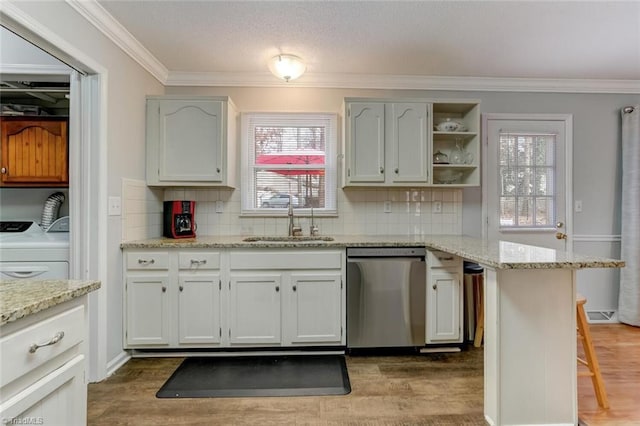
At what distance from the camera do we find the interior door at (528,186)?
331 cm

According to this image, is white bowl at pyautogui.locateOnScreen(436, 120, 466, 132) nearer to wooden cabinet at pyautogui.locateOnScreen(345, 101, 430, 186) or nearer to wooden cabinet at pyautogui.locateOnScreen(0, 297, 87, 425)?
wooden cabinet at pyautogui.locateOnScreen(345, 101, 430, 186)

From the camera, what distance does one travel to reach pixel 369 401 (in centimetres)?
203

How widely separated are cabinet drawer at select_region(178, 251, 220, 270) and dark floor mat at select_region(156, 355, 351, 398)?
0.70 m

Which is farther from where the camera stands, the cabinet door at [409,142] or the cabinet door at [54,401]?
the cabinet door at [409,142]

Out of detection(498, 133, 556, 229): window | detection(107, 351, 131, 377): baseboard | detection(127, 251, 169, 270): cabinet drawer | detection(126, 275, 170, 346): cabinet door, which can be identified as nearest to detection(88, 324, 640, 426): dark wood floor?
detection(107, 351, 131, 377): baseboard

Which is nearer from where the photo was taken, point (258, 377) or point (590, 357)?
point (590, 357)

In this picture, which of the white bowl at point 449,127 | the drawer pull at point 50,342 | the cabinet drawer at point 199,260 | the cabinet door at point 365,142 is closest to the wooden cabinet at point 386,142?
the cabinet door at point 365,142

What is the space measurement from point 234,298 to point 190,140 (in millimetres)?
1368

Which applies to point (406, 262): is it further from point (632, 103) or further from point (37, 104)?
point (37, 104)

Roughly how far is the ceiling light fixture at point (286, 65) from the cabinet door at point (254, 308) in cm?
159

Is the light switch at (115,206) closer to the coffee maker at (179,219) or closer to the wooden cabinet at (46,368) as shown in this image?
the coffee maker at (179,219)

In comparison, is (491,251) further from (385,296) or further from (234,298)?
(234,298)

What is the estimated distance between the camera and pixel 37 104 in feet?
10.3

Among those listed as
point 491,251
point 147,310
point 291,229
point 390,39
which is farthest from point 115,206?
point 491,251
